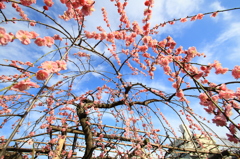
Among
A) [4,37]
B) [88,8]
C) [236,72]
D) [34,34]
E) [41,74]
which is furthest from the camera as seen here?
[88,8]

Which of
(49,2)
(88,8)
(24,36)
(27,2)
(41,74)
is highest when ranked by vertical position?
(49,2)

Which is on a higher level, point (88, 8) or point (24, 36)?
point (88, 8)

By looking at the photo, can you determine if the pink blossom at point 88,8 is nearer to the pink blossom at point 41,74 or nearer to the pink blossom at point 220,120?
the pink blossom at point 41,74

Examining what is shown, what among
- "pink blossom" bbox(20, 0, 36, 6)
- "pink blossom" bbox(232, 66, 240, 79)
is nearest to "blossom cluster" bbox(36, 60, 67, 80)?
"pink blossom" bbox(20, 0, 36, 6)

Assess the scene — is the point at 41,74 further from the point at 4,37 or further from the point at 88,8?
the point at 88,8

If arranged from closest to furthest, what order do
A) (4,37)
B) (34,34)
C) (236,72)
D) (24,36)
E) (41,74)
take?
(4,37)
(41,74)
(24,36)
(34,34)
(236,72)

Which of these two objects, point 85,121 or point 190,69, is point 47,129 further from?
point 190,69

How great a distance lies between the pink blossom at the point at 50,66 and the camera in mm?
1369

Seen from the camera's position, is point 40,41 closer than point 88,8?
Yes

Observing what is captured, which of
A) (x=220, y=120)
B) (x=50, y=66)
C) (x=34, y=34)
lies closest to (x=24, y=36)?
(x=34, y=34)

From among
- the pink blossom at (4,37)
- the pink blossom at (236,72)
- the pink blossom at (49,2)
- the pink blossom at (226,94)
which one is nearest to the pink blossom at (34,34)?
the pink blossom at (4,37)

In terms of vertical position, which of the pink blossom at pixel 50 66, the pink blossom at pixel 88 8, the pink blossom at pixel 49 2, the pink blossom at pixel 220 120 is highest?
the pink blossom at pixel 49 2

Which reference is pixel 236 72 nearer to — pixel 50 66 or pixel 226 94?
pixel 226 94

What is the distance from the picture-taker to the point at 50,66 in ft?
4.61
